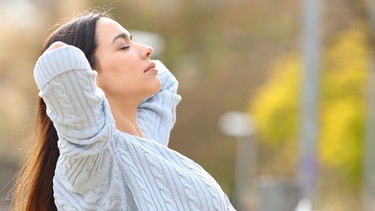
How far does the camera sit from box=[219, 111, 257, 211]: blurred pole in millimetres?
36938

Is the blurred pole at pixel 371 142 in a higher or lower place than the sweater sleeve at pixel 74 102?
lower

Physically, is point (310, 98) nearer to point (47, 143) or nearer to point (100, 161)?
point (47, 143)

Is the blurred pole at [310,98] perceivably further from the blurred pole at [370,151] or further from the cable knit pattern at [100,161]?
the cable knit pattern at [100,161]

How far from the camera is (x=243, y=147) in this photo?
144ft

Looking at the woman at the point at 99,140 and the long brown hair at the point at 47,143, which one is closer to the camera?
the woman at the point at 99,140

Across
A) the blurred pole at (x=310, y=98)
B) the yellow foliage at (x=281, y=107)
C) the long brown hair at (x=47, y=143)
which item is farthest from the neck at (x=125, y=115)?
the yellow foliage at (x=281, y=107)

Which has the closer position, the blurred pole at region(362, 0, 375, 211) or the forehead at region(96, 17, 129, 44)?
the forehead at region(96, 17, 129, 44)

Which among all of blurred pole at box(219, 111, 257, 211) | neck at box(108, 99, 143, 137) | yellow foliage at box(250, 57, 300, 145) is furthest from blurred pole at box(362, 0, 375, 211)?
neck at box(108, 99, 143, 137)

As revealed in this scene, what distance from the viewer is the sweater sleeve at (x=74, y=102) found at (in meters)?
4.01

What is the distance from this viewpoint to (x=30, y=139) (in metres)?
4.50

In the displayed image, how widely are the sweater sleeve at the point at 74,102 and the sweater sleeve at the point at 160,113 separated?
0.69m

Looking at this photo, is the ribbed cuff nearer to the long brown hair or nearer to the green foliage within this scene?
the long brown hair

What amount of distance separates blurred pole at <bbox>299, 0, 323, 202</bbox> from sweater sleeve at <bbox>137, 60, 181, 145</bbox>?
10.7 m

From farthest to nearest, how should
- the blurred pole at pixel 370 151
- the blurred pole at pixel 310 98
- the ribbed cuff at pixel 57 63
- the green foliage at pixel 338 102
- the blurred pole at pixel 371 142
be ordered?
the green foliage at pixel 338 102, the blurred pole at pixel 370 151, the blurred pole at pixel 371 142, the blurred pole at pixel 310 98, the ribbed cuff at pixel 57 63
